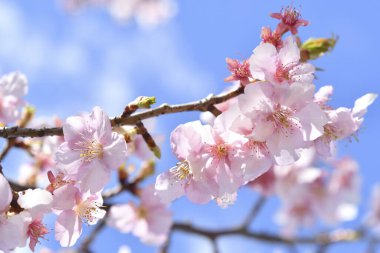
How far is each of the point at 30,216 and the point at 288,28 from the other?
49.1 inches

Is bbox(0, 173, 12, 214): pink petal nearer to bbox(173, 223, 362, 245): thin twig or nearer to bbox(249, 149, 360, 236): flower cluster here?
bbox(173, 223, 362, 245): thin twig

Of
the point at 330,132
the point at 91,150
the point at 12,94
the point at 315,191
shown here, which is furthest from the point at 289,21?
the point at 315,191

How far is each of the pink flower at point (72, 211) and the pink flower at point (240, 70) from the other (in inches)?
28.2

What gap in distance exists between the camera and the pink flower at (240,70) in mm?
2176

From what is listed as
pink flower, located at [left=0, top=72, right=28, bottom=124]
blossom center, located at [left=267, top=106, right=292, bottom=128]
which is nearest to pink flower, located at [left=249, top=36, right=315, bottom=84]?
blossom center, located at [left=267, top=106, right=292, bottom=128]

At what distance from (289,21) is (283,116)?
0.41 m

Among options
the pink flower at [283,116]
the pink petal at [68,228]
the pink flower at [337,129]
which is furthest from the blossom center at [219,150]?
the pink petal at [68,228]

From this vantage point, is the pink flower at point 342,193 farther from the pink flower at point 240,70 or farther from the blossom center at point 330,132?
the pink flower at point 240,70

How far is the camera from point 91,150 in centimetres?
229

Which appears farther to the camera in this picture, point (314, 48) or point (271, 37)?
point (314, 48)

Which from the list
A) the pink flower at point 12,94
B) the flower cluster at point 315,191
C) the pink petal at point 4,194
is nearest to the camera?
the pink petal at point 4,194

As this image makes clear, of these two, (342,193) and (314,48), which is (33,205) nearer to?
(314,48)

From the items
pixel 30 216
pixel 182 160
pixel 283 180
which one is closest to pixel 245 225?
pixel 283 180

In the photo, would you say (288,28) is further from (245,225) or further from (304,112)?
(245,225)
